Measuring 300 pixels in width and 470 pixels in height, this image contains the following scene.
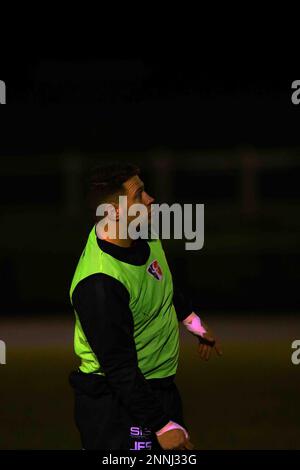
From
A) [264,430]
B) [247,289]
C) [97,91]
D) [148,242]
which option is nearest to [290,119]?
[97,91]

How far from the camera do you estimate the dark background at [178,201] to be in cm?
888

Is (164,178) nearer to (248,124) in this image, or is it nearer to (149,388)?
(248,124)

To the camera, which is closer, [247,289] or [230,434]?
[230,434]

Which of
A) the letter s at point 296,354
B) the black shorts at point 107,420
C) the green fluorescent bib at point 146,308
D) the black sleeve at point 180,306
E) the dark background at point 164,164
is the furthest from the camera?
the dark background at point 164,164

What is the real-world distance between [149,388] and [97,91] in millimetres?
27850

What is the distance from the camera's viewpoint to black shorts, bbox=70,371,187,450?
200 inches

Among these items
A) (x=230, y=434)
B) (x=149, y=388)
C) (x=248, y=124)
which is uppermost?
(x=248, y=124)

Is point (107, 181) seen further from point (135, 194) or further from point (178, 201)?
point (178, 201)

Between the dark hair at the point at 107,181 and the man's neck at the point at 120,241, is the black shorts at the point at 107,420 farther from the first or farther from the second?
the dark hair at the point at 107,181

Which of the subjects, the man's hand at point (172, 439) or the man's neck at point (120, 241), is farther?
the man's neck at point (120, 241)

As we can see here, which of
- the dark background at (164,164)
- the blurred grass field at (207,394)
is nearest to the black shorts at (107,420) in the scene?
the blurred grass field at (207,394)

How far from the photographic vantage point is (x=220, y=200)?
2425cm

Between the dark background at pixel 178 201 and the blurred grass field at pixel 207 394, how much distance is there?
2 cm

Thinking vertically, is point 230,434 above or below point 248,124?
below
